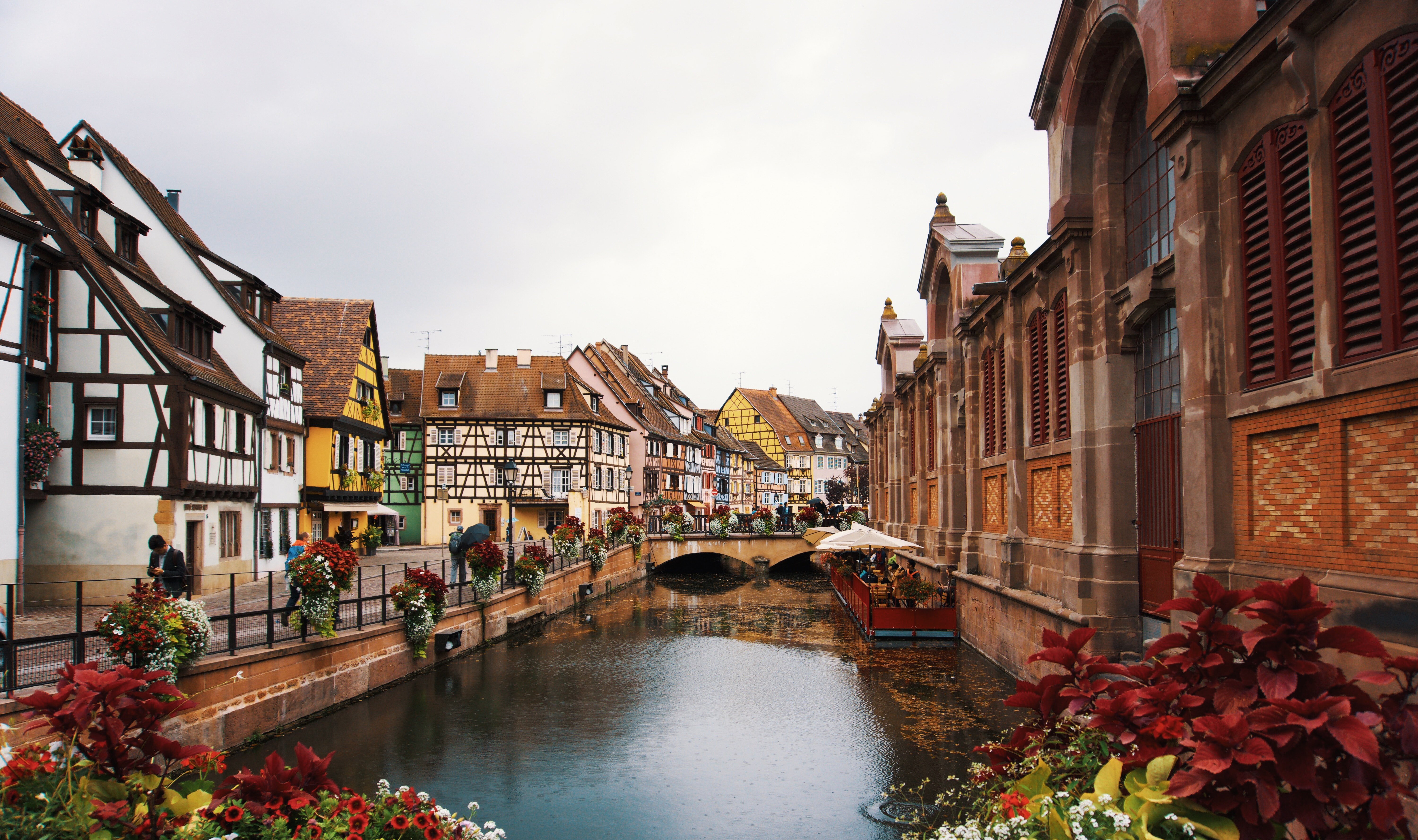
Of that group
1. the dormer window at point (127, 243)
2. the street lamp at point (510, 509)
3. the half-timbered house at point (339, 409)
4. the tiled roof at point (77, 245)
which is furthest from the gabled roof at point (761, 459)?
the tiled roof at point (77, 245)

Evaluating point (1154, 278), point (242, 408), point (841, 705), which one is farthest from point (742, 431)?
point (1154, 278)

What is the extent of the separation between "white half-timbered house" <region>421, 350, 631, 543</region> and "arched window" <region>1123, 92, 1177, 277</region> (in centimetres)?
3637

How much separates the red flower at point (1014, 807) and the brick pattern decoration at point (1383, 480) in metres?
3.91

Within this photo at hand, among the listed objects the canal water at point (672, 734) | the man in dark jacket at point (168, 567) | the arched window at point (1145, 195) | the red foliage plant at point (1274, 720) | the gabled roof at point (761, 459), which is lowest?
the canal water at point (672, 734)

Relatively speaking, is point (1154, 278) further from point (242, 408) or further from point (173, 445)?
point (242, 408)

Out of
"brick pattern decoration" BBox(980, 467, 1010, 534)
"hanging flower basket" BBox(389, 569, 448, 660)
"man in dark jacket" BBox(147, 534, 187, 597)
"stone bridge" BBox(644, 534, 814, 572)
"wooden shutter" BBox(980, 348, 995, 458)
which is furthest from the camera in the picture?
"stone bridge" BBox(644, 534, 814, 572)

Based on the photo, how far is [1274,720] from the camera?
3.19 m

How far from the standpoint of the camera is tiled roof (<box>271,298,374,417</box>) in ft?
103

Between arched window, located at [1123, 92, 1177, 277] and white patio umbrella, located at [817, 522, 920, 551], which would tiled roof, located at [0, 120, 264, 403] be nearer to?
white patio umbrella, located at [817, 522, 920, 551]

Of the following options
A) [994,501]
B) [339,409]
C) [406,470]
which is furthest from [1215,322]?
[406,470]

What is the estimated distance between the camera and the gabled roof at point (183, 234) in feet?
78.2

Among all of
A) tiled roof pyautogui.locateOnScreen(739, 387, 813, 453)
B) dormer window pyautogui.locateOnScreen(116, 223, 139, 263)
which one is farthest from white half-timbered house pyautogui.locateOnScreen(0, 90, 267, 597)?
tiled roof pyautogui.locateOnScreen(739, 387, 813, 453)

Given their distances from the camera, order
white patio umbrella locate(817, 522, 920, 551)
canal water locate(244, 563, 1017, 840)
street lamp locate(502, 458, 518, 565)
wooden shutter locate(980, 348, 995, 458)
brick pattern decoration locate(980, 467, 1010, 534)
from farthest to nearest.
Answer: street lamp locate(502, 458, 518, 565) → white patio umbrella locate(817, 522, 920, 551) → wooden shutter locate(980, 348, 995, 458) → brick pattern decoration locate(980, 467, 1010, 534) → canal water locate(244, 563, 1017, 840)

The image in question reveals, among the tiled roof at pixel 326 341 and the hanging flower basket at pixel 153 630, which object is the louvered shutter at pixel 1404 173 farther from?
the tiled roof at pixel 326 341
